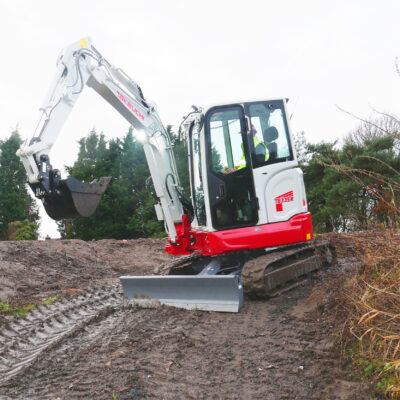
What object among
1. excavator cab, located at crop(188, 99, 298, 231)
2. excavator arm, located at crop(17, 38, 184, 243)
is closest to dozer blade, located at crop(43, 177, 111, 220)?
excavator arm, located at crop(17, 38, 184, 243)

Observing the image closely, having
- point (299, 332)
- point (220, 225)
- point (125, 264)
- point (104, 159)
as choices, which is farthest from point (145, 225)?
point (299, 332)

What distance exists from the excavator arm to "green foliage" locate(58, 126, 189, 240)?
51.3ft

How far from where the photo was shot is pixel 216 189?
5.57 meters

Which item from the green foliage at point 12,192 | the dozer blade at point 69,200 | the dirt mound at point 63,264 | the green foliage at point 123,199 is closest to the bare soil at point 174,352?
the dirt mound at point 63,264

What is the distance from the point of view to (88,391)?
286 centimetres

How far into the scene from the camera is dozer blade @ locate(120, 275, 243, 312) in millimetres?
4656

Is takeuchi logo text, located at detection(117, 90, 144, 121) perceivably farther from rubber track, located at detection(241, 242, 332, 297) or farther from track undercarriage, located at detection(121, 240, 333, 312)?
rubber track, located at detection(241, 242, 332, 297)

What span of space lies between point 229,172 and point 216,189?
0.96 feet

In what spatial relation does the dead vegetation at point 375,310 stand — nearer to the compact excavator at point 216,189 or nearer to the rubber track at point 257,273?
the rubber track at point 257,273

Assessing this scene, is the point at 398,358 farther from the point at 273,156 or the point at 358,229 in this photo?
the point at 273,156

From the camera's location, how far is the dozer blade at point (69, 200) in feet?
14.8

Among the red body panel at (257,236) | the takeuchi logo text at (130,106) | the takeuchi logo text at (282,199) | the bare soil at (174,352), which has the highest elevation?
the takeuchi logo text at (130,106)

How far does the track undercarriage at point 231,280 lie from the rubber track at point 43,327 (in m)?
0.56

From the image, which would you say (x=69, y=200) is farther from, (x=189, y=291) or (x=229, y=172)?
(x=229, y=172)
